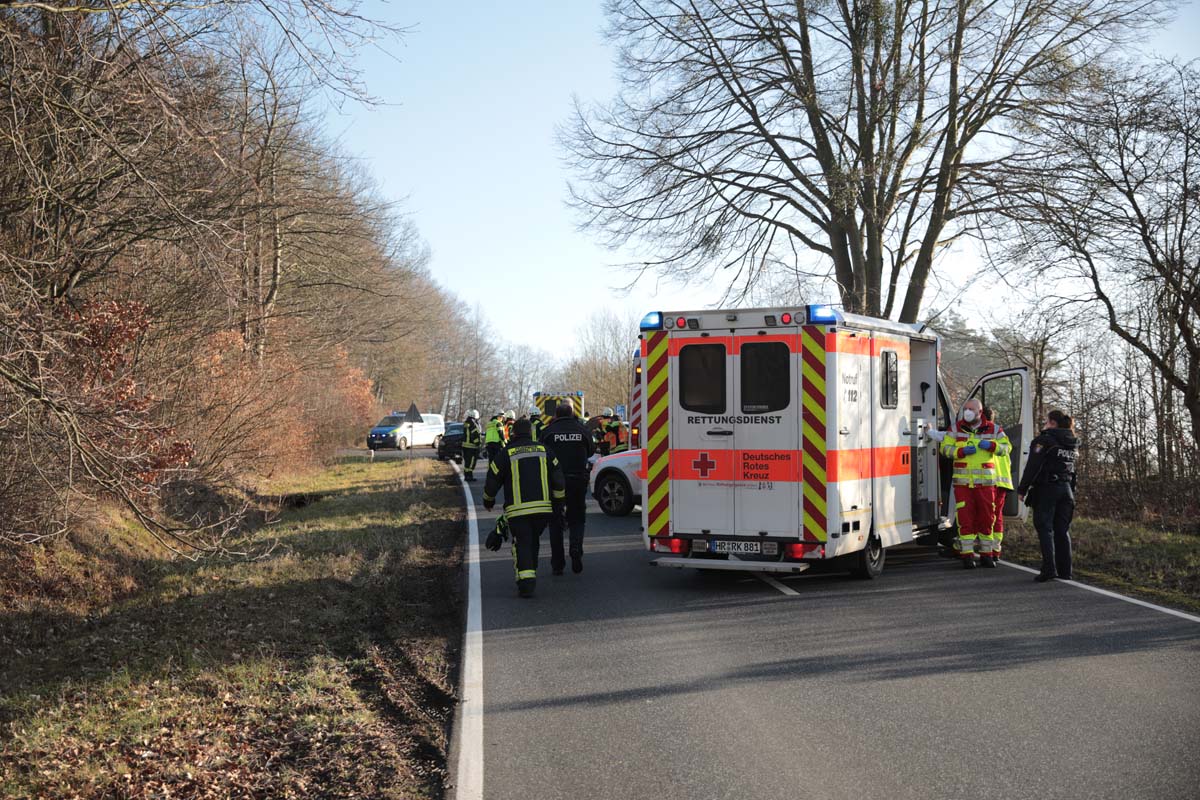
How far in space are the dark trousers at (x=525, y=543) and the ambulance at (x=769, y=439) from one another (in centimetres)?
123

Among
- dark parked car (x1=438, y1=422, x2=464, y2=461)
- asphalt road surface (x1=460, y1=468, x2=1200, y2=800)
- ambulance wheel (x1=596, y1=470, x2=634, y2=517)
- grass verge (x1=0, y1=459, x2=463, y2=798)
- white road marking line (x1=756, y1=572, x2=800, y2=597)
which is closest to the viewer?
asphalt road surface (x1=460, y1=468, x2=1200, y2=800)

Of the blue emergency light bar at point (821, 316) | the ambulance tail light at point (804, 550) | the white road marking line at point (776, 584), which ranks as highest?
the blue emergency light bar at point (821, 316)

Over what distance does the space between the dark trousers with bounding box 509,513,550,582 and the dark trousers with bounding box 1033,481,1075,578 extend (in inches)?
209

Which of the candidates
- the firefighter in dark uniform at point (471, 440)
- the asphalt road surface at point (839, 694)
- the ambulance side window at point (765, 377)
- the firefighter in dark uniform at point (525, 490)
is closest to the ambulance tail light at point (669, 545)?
the asphalt road surface at point (839, 694)

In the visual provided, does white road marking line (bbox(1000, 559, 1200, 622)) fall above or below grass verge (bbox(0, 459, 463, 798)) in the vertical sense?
above

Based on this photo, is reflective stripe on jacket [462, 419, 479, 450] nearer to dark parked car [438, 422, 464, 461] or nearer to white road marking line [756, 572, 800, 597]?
dark parked car [438, 422, 464, 461]

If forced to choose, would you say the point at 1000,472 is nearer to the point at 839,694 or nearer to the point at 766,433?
the point at 766,433

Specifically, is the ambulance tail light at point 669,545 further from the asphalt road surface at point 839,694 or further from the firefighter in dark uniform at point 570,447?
the firefighter in dark uniform at point 570,447

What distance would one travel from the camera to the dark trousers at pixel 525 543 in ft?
33.4

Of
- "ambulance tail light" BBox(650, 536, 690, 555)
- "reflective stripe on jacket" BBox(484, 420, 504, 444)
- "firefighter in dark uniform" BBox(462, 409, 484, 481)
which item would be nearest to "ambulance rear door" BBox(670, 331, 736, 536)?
"ambulance tail light" BBox(650, 536, 690, 555)

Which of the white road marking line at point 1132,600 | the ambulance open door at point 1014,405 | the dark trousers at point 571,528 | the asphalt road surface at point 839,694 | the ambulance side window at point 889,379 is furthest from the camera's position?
the ambulance open door at point 1014,405

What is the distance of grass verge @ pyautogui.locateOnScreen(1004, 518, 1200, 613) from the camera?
1009cm

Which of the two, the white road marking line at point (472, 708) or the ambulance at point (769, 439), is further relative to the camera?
the ambulance at point (769, 439)

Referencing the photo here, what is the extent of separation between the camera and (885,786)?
4.85 meters
